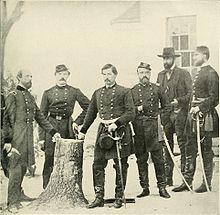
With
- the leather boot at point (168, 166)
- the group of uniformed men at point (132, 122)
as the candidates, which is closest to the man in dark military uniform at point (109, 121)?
the group of uniformed men at point (132, 122)

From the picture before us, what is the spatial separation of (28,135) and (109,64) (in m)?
0.37

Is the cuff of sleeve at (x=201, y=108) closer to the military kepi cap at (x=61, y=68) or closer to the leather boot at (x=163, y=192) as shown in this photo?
the leather boot at (x=163, y=192)

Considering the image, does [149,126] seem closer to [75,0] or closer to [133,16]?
[133,16]

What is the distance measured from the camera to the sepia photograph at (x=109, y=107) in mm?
1997

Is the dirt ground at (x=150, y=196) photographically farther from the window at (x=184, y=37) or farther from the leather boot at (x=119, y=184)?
the window at (x=184, y=37)

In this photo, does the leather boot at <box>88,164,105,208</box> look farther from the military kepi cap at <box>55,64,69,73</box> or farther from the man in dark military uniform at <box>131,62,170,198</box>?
the military kepi cap at <box>55,64,69,73</box>

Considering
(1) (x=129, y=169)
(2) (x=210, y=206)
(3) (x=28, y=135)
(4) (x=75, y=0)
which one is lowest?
(2) (x=210, y=206)

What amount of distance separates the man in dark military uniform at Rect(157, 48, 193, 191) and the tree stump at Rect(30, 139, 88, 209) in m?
0.30

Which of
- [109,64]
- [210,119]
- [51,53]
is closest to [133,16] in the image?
[109,64]

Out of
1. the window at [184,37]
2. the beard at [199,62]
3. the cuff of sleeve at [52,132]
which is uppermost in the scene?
the window at [184,37]

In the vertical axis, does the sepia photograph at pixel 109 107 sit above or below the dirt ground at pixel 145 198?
above

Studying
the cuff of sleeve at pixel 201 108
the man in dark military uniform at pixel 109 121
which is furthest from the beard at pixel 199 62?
the man in dark military uniform at pixel 109 121

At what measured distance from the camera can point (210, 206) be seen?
199 cm

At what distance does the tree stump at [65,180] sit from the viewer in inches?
79.0
